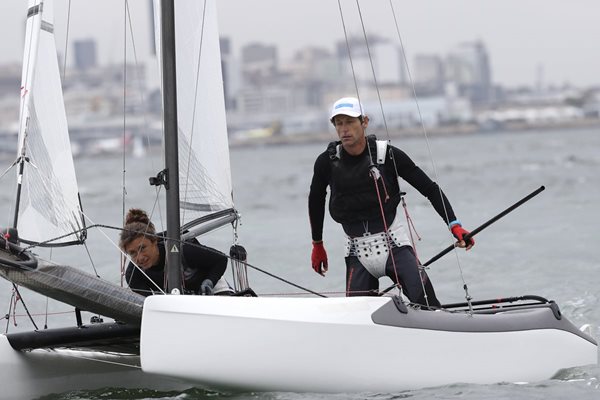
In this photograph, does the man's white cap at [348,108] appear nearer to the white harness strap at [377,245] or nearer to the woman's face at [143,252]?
the white harness strap at [377,245]

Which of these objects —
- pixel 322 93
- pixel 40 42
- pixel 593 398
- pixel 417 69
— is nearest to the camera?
pixel 593 398

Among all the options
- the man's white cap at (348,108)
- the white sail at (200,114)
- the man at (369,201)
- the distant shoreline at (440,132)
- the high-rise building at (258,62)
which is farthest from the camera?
the high-rise building at (258,62)

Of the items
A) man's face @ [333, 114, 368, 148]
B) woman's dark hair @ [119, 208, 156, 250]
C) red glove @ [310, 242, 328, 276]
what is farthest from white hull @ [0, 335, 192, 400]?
man's face @ [333, 114, 368, 148]

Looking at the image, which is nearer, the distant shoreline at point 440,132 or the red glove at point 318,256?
the red glove at point 318,256

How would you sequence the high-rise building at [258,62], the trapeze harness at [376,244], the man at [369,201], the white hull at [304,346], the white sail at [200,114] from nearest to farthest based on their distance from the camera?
the white hull at [304,346], the man at [369,201], the trapeze harness at [376,244], the white sail at [200,114], the high-rise building at [258,62]

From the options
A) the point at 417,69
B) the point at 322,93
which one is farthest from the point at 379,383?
the point at 417,69

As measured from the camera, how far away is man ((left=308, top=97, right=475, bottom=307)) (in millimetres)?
5669

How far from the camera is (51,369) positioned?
599cm

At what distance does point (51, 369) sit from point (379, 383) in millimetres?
1582

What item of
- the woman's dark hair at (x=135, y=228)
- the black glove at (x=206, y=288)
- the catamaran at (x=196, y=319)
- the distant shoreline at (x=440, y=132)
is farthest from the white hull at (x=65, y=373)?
the distant shoreline at (x=440, y=132)

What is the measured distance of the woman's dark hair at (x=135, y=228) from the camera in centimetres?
569

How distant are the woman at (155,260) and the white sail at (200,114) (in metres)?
0.27

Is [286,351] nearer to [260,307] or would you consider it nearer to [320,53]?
[260,307]

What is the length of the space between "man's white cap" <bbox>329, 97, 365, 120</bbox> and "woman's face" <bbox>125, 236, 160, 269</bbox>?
Answer: 97 centimetres
